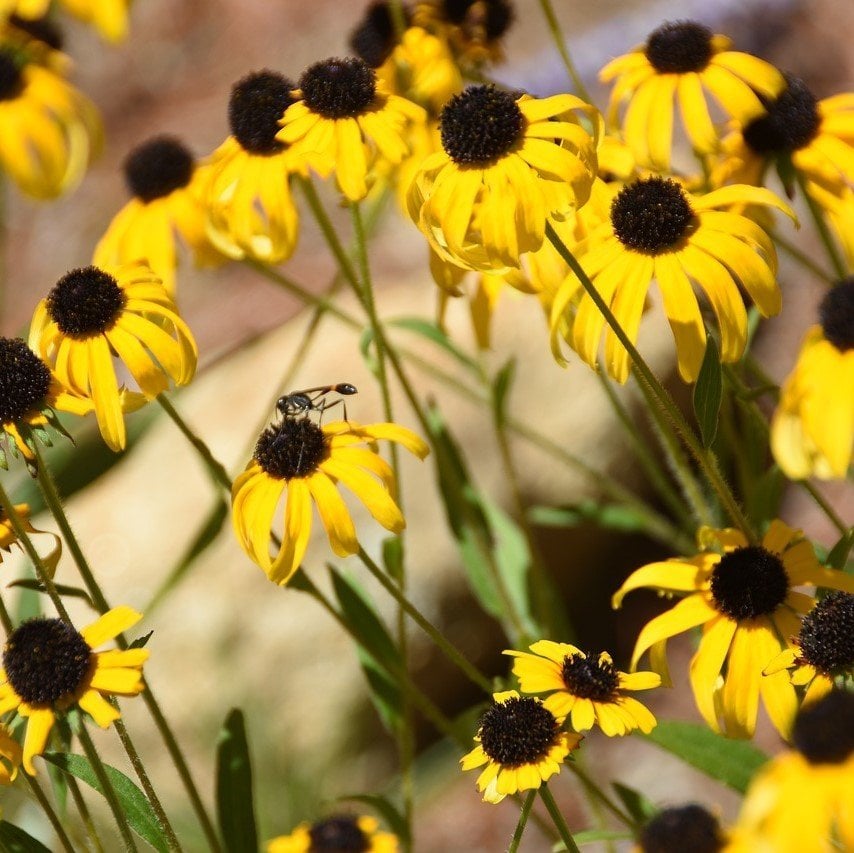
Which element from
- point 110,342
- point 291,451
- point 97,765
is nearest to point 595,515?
point 291,451

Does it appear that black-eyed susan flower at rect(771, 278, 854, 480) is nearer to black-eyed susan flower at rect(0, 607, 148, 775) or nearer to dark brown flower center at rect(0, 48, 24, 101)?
black-eyed susan flower at rect(0, 607, 148, 775)

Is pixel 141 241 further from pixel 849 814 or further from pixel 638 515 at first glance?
pixel 849 814

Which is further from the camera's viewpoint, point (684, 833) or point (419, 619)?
point (419, 619)

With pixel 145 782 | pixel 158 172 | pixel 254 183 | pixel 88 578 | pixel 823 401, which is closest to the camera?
pixel 823 401

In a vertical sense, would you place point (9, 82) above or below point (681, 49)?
above

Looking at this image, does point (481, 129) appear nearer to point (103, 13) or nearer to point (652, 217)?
point (652, 217)

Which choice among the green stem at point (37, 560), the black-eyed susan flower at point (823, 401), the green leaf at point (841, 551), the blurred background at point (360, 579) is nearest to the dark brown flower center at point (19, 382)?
the green stem at point (37, 560)

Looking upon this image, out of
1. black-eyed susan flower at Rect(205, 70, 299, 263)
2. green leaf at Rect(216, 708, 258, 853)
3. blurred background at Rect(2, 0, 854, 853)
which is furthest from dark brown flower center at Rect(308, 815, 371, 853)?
blurred background at Rect(2, 0, 854, 853)
